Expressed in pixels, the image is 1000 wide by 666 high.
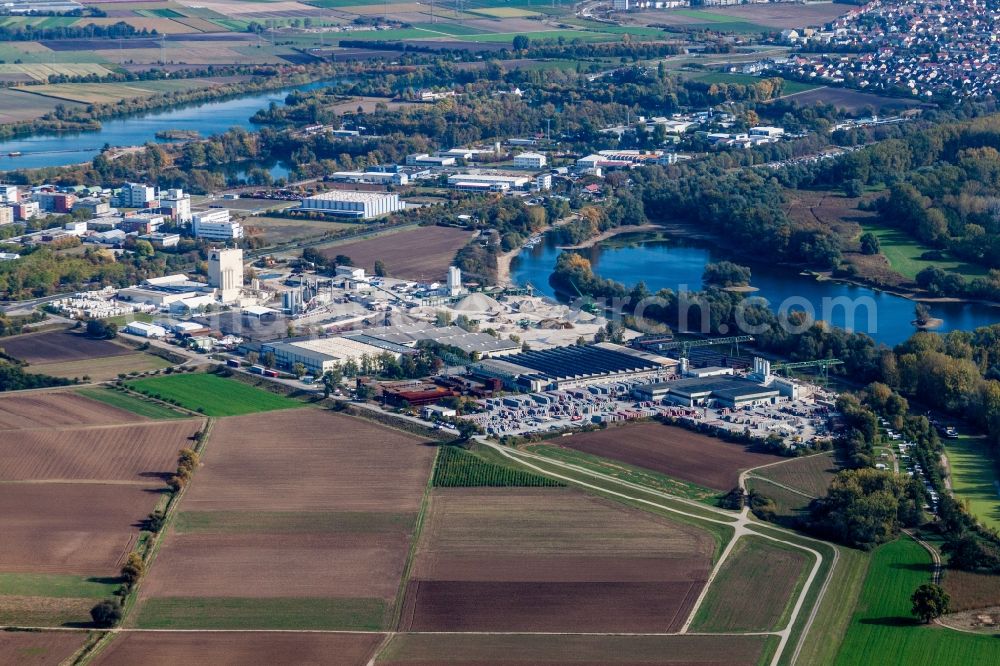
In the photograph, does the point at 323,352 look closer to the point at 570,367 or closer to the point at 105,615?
the point at 570,367

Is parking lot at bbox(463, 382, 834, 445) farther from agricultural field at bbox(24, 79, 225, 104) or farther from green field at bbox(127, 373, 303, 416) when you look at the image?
agricultural field at bbox(24, 79, 225, 104)

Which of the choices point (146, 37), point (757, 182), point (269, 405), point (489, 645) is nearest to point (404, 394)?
point (269, 405)

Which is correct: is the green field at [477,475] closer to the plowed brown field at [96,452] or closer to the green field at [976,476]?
the plowed brown field at [96,452]

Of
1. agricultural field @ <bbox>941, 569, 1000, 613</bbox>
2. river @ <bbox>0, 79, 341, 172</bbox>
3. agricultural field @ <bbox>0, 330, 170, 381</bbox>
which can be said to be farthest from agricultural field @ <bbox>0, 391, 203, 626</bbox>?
river @ <bbox>0, 79, 341, 172</bbox>

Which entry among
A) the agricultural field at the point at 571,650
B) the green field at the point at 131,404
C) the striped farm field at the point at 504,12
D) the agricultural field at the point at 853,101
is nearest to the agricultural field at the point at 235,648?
the agricultural field at the point at 571,650

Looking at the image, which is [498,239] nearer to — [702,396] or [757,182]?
[757,182]
